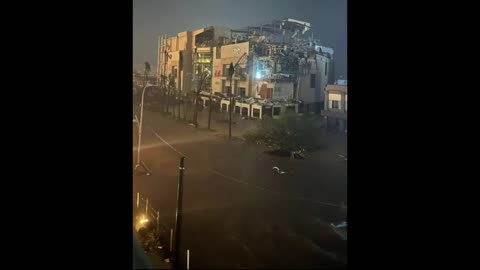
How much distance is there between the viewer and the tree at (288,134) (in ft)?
4.55

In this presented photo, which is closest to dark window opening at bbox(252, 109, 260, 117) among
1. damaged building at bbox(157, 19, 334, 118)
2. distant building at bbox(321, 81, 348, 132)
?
damaged building at bbox(157, 19, 334, 118)

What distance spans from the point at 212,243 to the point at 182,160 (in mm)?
277

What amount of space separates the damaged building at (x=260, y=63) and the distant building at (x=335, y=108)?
1.0 inches

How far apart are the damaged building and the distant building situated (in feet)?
0.08

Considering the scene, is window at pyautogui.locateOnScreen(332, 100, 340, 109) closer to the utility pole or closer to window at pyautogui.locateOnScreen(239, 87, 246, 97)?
window at pyautogui.locateOnScreen(239, 87, 246, 97)

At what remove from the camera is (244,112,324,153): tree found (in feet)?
4.55

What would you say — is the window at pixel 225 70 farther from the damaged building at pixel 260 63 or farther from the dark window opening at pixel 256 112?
the dark window opening at pixel 256 112

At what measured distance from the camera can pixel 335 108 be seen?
4.62 ft

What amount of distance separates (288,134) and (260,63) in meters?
0.25

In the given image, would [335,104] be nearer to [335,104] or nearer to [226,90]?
[335,104]
